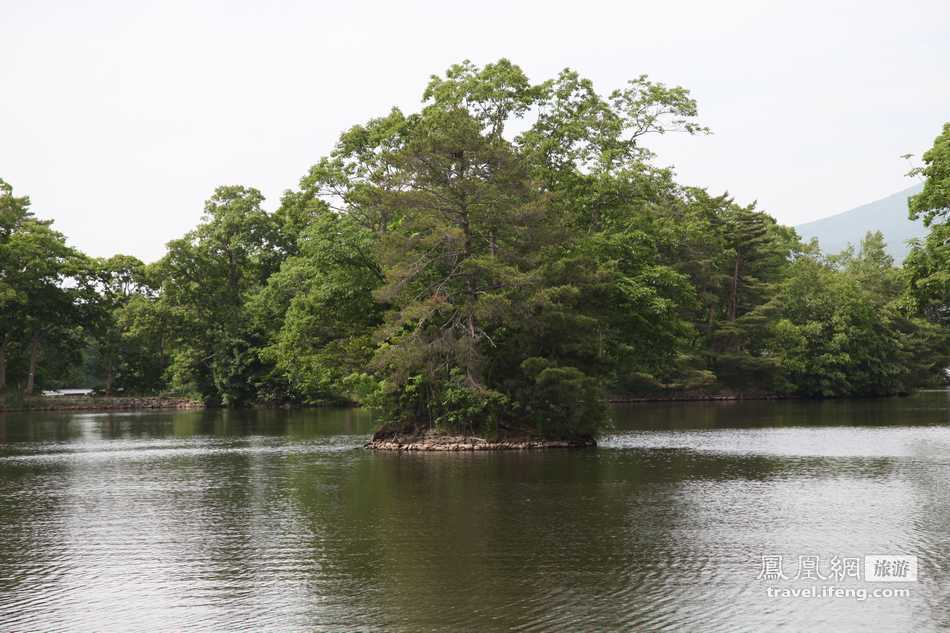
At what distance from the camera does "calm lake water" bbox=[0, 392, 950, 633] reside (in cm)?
1351

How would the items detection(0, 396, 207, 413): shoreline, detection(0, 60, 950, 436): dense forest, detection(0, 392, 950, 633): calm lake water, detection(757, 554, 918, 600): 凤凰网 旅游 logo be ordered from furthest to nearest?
detection(0, 396, 207, 413): shoreline, detection(0, 60, 950, 436): dense forest, detection(757, 554, 918, 600): 凤凰网 旅游 logo, detection(0, 392, 950, 633): calm lake water

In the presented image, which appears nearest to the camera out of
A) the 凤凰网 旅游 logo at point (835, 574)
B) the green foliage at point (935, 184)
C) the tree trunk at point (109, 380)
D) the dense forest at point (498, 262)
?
the 凤凰网 旅游 logo at point (835, 574)

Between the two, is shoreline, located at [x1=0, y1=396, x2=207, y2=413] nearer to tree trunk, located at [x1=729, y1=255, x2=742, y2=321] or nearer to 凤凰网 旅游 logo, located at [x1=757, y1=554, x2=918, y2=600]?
tree trunk, located at [x1=729, y1=255, x2=742, y2=321]

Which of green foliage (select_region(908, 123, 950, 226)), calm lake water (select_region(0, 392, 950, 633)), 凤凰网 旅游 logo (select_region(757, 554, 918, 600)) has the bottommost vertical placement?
凤凰网 旅游 logo (select_region(757, 554, 918, 600))

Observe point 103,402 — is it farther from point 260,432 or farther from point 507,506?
point 507,506

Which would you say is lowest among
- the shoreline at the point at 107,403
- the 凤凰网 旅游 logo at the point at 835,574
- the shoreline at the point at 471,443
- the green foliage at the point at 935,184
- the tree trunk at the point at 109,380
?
the 凤凰网 旅游 logo at the point at 835,574

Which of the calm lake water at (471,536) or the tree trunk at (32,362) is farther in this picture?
the tree trunk at (32,362)

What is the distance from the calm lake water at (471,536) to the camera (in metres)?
13.5

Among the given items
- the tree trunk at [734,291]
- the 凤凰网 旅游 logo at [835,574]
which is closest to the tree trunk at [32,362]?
the tree trunk at [734,291]

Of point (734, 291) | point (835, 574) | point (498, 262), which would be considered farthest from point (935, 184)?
point (734, 291)

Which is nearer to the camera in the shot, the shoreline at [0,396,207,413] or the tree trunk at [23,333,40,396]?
the shoreline at [0,396,207,413]

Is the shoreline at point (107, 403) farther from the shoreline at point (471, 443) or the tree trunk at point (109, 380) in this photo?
the shoreline at point (471, 443)

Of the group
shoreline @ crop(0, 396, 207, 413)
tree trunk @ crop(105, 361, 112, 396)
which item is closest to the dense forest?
shoreline @ crop(0, 396, 207, 413)

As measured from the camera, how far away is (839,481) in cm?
2569
